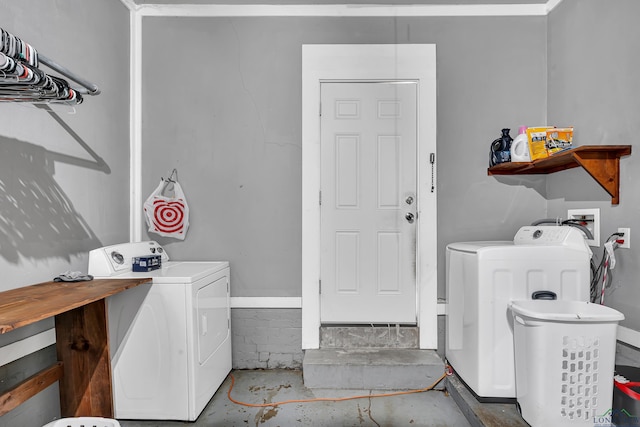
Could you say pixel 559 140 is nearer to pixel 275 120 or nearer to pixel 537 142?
pixel 537 142

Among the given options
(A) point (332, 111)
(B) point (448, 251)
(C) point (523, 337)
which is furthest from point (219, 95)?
(C) point (523, 337)

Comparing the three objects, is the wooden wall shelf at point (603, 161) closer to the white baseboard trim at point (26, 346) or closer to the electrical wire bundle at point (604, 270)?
the electrical wire bundle at point (604, 270)

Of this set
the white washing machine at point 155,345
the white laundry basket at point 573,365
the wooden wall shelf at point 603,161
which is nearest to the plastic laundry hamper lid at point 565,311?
the white laundry basket at point 573,365

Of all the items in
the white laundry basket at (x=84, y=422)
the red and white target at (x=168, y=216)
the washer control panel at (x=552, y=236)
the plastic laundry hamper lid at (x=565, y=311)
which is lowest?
the white laundry basket at (x=84, y=422)

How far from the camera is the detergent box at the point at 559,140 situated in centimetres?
210

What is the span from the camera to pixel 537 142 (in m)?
2.14

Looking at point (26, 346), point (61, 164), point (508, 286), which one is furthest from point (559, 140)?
point (26, 346)

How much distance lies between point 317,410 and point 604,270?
5.89 feet

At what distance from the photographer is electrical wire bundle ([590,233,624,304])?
1.82 m

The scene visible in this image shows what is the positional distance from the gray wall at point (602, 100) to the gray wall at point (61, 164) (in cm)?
290

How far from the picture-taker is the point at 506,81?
8.09 feet

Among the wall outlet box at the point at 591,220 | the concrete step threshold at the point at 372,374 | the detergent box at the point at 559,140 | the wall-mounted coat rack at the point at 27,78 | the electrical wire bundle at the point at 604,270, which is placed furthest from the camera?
the concrete step threshold at the point at 372,374

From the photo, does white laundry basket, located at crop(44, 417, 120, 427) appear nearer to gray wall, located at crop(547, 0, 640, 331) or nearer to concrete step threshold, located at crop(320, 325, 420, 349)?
concrete step threshold, located at crop(320, 325, 420, 349)

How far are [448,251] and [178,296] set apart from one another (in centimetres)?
169
